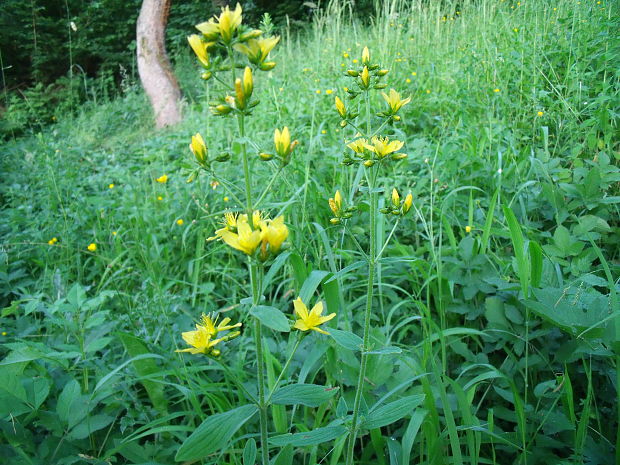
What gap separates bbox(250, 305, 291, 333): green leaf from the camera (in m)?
0.80

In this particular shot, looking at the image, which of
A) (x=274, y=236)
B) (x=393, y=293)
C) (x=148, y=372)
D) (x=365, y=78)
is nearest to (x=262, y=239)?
(x=274, y=236)

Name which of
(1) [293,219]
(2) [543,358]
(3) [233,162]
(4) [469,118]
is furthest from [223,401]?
(4) [469,118]

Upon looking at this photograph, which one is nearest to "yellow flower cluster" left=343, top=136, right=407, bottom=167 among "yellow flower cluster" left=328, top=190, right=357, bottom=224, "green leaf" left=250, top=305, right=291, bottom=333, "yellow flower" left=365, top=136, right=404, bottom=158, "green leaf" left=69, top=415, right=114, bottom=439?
"yellow flower" left=365, top=136, right=404, bottom=158

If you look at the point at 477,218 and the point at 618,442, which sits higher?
the point at 477,218

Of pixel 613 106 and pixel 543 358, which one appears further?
pixel 613 106

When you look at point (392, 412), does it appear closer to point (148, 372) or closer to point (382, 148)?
point (382, 148)

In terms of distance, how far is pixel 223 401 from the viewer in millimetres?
1357

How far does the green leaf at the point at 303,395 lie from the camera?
88cm

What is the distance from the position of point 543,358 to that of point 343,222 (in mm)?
764

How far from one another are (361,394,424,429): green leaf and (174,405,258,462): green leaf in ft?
0.93

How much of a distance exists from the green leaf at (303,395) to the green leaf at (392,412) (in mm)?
147

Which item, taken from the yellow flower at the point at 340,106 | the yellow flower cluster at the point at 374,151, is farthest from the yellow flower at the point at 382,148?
the yellow flower at the point at 340,106

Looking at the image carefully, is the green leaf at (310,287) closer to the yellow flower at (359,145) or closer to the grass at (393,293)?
the grass at (393,293)

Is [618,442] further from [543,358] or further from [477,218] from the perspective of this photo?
[477,218]
